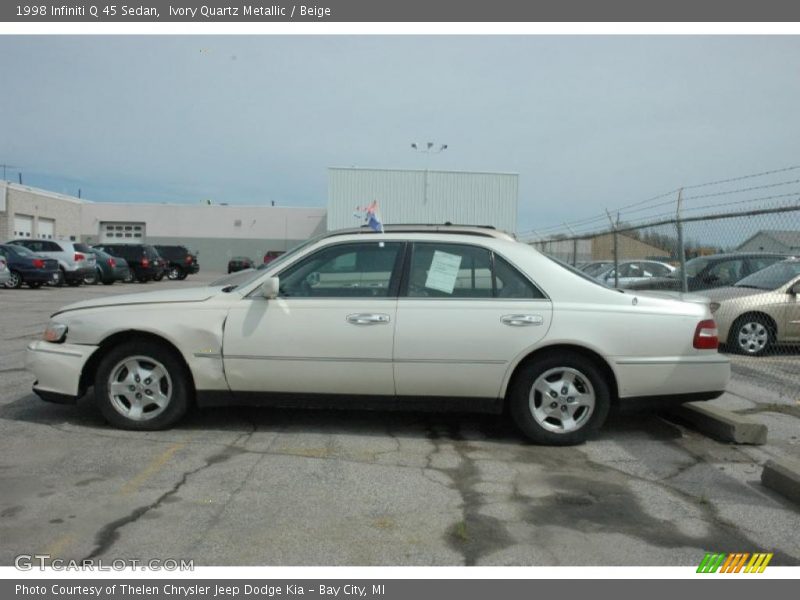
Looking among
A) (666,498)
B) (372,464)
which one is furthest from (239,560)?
(666,498)

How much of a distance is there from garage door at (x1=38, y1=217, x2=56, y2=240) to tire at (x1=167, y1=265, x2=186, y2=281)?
49.3 ft

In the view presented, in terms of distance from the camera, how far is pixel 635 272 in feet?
47.3

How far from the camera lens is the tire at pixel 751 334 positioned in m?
9.84

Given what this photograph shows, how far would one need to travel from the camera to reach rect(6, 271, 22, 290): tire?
21992 millimetres

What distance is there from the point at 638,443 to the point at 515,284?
64.0 inches

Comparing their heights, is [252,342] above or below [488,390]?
above

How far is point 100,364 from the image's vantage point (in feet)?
17.8

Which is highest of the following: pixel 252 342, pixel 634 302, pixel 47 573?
pixel 634 302

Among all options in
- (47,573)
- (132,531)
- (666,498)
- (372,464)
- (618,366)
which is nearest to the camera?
(47,573)

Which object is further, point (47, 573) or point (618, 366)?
point (618, 366)

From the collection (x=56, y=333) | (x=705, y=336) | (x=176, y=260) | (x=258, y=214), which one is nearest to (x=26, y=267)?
(x=176, y=260)

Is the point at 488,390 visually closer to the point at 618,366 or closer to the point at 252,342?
the point at 618,366

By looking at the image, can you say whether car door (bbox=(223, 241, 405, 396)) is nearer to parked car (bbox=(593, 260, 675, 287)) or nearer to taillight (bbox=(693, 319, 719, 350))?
taillight (bbox=(693, 319, 719, 350))

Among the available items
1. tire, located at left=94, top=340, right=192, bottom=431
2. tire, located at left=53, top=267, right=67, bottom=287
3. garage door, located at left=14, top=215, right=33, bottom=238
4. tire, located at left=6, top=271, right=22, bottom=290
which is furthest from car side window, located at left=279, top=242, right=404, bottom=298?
garage door, located at left=14, top=215, right=33, bottom=238
